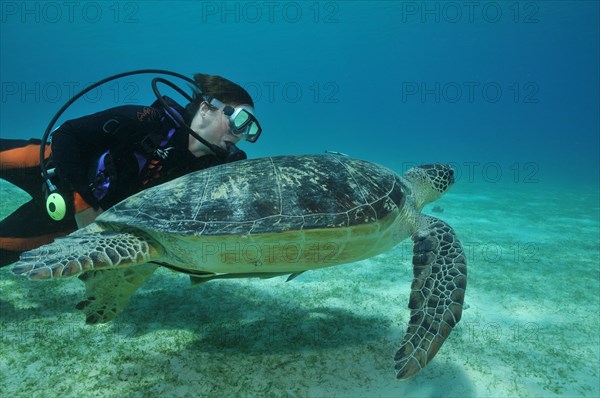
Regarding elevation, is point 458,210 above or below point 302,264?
below

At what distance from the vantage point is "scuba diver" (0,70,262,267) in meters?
3.27

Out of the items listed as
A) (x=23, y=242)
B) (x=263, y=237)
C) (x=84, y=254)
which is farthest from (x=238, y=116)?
(x=23, y=242)

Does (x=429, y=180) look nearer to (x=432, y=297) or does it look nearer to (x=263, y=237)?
(x=432, y=297)

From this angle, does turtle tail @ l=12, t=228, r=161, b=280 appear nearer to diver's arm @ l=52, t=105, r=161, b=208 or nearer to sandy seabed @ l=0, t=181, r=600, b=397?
diver's arm @ l=52, t=105, r=161, b=208

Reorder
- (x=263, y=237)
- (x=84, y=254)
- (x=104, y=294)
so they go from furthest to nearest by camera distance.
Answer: (x=104, y=294), (x=263, y=237), (x=84, y=254)

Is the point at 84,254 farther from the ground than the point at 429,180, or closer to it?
closer to it

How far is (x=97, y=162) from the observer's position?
11.3ft

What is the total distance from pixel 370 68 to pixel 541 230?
450 feet

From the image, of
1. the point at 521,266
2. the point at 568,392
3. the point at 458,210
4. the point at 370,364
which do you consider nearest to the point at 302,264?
the point at 370,364

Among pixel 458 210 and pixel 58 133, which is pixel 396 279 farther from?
pixel 458 210

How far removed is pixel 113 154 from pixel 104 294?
1.48m

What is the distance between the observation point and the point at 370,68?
133 meters

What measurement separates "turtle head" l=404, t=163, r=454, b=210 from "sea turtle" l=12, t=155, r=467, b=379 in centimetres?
104

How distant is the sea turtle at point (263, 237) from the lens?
2.50 m
